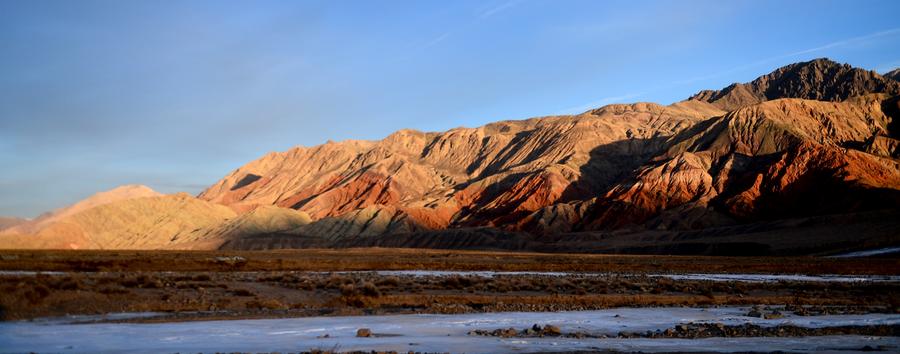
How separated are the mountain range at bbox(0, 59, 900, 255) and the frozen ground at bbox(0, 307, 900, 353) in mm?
76030

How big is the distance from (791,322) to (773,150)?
5096 inches

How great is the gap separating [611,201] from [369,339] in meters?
126

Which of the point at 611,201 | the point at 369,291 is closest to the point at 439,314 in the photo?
the point at 369,291

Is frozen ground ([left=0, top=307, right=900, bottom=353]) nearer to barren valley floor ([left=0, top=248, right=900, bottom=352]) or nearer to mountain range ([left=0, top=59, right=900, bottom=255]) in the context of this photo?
barren valley floor ([left=0, top=248, right=900, bottom=352])

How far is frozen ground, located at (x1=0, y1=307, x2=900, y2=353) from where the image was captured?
13.7 meters

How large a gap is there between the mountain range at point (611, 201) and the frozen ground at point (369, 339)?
76.0 metres

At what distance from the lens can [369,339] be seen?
50.3 ft

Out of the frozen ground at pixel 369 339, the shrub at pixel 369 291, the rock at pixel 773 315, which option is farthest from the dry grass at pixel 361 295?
the rock at pixel 773 315

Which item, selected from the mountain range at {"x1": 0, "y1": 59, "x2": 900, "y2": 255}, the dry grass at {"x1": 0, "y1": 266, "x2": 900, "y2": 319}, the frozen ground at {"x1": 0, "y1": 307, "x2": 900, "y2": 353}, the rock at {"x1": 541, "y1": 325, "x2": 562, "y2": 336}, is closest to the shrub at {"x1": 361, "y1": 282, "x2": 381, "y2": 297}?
the dry grass at {"x1": 0, "y1": 266, "x2": 900, "y2": 319}

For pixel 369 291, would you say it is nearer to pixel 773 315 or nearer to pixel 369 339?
pixel 369 339

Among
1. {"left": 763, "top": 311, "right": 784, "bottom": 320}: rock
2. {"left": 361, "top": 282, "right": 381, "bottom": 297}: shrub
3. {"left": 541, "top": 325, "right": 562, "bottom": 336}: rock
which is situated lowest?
{"left": 763, "top": 311, "right": 784, "bottom": 320}: rock

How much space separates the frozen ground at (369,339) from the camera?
13.7m

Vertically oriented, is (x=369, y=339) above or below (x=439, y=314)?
above

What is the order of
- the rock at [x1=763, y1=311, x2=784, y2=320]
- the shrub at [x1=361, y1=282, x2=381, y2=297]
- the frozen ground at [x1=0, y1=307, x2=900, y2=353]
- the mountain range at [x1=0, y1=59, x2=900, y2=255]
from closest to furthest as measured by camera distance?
the frozen ground at [x1=0, y1=307, x2=900, y2=353], the rock at [x1=763, y1=311, x2=784, y2=320], the shrub at [x1=361, y1=282, x2=381, y2=297], the mountain range at [x1=0, y1=59, x2=900, y2=255]
